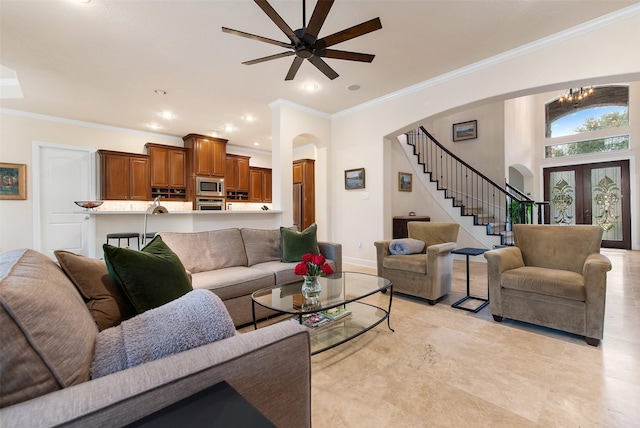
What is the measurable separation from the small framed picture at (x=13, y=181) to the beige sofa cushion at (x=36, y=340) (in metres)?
5.95

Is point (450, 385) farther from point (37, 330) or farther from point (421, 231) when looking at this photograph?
point (421, 231)

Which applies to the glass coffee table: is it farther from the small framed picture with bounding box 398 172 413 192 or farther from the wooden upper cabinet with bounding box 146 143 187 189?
the wooden upper cabinet with bounding box 146 143 187 189

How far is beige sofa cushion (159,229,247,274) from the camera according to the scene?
8.94ft

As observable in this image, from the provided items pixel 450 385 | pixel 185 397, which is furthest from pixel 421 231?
pixel 185 397

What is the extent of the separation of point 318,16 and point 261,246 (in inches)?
90.2

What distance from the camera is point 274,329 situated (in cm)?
99

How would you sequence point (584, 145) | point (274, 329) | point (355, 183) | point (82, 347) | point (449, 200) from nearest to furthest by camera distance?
point (82, 347)
point (274, 329)
point (355, 183)
point (449, 200)
point (584, 145)

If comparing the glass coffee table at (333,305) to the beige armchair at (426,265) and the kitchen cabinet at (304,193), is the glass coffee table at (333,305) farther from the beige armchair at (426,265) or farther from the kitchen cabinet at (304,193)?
the kitchen cabinet at (304,193)

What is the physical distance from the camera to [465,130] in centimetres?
691

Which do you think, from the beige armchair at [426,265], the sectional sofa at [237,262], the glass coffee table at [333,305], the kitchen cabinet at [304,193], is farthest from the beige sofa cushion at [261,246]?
the kitchen cabinet at [304,193]

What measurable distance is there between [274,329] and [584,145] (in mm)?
9801

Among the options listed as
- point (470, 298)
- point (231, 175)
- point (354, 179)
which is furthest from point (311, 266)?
point (231, 175)

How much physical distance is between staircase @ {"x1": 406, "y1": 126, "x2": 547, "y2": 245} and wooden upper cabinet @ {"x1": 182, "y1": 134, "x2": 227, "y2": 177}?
4.54m

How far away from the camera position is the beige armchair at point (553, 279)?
7.16ft
